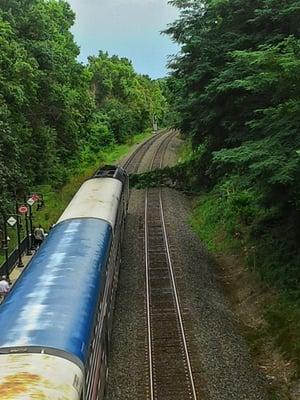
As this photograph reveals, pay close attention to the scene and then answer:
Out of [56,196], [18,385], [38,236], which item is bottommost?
[56,196]

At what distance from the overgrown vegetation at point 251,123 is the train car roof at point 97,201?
3.84m

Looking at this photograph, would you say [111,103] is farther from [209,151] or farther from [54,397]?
[54,397]

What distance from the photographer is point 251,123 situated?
1758 centimetres

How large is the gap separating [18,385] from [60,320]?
7.80ft

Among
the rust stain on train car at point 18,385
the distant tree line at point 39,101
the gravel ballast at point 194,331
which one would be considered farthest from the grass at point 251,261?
the distant tree line at point 39,101

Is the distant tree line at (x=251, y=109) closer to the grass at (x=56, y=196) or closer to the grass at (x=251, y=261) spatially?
the grass at (x=251, y=261)

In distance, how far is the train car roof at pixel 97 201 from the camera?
16922mm

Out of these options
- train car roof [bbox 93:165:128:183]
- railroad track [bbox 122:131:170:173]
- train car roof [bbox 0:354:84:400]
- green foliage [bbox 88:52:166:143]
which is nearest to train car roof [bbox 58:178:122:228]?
train car roof [bbox 93:165:128:183]

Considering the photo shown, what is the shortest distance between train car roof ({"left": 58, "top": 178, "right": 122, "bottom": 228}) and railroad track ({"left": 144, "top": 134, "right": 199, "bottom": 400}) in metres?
2.96

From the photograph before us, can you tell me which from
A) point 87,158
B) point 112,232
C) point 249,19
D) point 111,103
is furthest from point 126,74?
point 112,232

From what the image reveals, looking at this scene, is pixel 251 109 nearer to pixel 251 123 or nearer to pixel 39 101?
pixel 251 123

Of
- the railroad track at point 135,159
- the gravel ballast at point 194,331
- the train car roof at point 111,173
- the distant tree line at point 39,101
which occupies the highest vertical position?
the distant tree line at point 39,101

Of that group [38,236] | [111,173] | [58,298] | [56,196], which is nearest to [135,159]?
[56,196]

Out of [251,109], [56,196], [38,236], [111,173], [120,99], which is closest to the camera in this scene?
[251,109]
